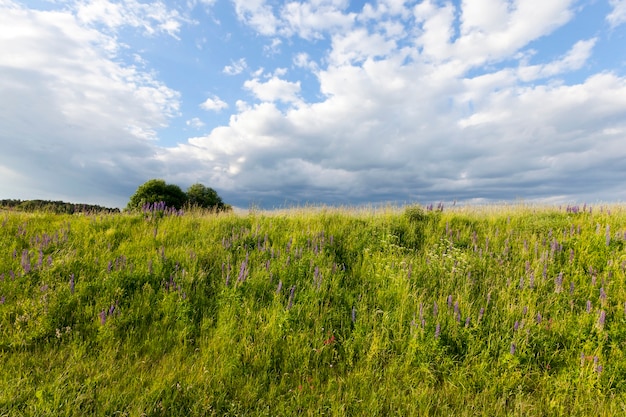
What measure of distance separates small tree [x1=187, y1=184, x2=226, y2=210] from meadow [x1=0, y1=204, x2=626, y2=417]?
27.9 m

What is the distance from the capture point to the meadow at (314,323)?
4020mm

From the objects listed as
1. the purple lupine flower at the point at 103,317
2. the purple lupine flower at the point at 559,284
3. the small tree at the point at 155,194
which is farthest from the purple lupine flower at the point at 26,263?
the small tree at the point at 155,194

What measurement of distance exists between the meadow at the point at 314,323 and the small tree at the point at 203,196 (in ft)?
91.5

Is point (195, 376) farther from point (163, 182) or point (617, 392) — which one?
point (163, 182)

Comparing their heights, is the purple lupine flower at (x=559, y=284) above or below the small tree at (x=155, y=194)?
below

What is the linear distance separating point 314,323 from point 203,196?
3415 cm

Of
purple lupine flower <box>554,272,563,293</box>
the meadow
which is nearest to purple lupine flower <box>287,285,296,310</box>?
the meadow

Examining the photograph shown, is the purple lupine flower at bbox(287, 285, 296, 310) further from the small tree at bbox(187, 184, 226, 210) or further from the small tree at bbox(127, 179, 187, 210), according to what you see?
the small tree at bbox(187, 184, 226, 210)

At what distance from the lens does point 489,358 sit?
479 centimetres

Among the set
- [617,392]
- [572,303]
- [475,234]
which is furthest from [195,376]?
[475,234]

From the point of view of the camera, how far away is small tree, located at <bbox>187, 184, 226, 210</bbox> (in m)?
36.1

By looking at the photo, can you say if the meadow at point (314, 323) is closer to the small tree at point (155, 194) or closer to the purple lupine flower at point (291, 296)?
the purple lupine flower at point (291, 296)

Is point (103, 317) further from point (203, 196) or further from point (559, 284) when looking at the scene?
point (203, 196)

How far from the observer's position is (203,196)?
3712 centimetres
